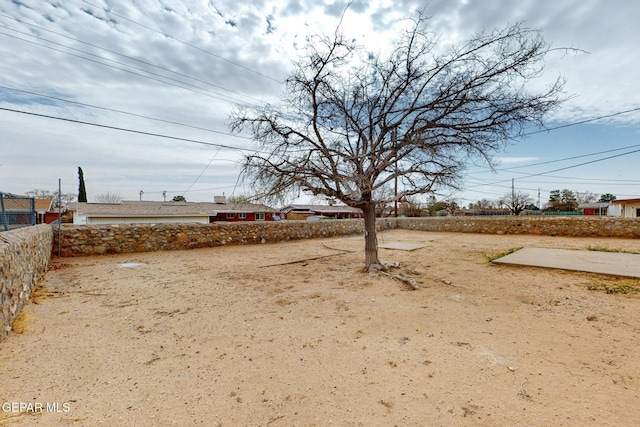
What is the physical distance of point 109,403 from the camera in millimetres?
1820

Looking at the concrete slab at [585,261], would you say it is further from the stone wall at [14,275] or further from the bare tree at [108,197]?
the bare tree at [108,197]

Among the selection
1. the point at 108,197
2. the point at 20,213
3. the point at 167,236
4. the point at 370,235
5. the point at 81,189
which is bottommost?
the point at 167,236

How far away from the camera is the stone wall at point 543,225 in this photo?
11086 mm

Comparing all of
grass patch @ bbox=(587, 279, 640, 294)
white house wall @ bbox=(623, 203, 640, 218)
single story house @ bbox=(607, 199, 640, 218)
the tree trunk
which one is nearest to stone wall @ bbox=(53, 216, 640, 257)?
the tree trunk

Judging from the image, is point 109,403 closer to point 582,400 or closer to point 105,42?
point 582,400

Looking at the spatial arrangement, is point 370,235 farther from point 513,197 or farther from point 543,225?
point 513,197

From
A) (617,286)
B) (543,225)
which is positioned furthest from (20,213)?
(543,225)

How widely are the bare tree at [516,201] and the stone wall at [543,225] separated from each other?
2131cm

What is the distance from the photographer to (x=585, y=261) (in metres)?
6.36

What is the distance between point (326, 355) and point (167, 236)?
829cm

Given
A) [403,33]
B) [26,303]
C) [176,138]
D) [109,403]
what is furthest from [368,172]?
[176,138]

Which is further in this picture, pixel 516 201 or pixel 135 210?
pixel 516 201

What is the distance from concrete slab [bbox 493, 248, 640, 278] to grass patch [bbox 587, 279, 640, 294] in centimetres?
44

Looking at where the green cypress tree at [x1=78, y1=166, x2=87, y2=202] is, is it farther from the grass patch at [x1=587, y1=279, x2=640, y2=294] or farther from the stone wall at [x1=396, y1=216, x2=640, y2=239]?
the grass patch at [x1=587, y1=279, x2=640, y2=294]
